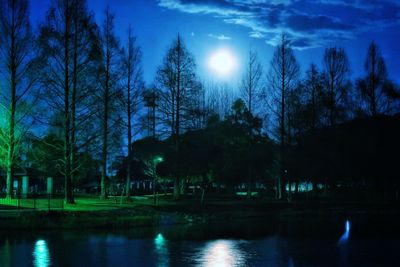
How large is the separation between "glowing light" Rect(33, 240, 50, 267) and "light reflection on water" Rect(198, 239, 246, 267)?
15.6ft

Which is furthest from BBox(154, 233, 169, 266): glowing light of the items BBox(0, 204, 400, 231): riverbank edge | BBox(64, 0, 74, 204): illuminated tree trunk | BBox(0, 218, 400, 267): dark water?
BBox(64, 0, 74, 204): illuminated tree trunk

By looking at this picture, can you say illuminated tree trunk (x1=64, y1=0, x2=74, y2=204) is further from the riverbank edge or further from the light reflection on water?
the light reflection on water

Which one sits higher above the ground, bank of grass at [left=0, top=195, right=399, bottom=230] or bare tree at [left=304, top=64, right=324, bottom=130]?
bare tree at [left=304, top=64, right=324, bottom=130]

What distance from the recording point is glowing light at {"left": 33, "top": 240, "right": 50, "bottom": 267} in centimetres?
1558

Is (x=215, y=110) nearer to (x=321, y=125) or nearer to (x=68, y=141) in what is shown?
(x=321, y=125)

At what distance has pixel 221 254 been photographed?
1820 cm

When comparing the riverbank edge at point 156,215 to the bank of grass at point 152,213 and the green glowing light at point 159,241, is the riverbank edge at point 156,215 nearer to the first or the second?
the bank of grass at point 152,213

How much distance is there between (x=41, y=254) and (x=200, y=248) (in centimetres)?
589

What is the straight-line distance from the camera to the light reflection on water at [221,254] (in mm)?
15992

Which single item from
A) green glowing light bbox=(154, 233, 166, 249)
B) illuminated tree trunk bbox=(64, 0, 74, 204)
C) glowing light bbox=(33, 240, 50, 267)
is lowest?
green glowing light bbox=(154, 233, 166, 249)

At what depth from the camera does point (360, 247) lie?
20844 millimetres

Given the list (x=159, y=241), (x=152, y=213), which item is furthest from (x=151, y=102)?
(x=159, y=241)

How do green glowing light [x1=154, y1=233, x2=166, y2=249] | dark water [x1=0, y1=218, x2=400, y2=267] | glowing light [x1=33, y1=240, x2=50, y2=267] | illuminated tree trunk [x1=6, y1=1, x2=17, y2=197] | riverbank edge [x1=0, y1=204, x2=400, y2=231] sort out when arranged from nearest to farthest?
1. glowing light [x1=33, y1=240, x2=50, y2=267]
2. dark water [x1=0, y1=218, x2=400, y2=267]
3. green glowing light [x1=154, y1=233, x2=166, y2=249]
4. riverbank edge [x1=0, y1=204, x2=400, y2=231]
5. illuminated tree trunk [x1=6, y1=1, x2=17, y2=197]

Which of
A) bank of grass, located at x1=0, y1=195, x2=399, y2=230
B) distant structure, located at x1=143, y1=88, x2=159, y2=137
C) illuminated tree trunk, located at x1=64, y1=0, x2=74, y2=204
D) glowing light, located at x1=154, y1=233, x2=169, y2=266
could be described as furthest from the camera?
distant structure, located at x1=143, y1=88, x2=159, y2=137
